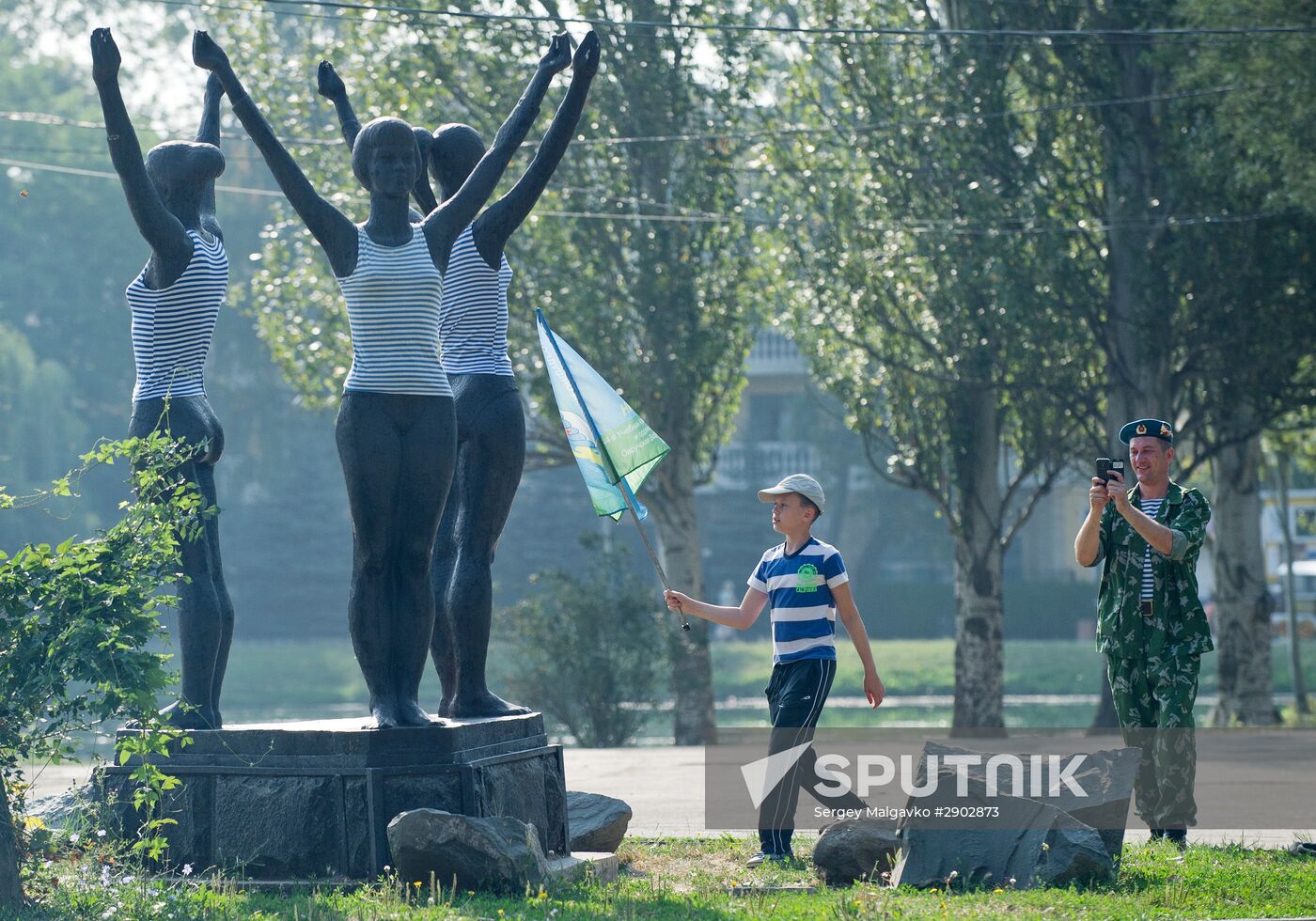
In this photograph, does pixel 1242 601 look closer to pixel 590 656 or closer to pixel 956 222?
pixel 956 222

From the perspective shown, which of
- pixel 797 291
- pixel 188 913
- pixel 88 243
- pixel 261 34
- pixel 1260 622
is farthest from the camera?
pixel 88 243

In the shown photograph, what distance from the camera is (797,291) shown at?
848 inches

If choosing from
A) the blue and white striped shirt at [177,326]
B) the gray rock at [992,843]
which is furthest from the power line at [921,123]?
Result: the blue and white striped shirt at [177,326]

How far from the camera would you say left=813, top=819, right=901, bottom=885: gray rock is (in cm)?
744

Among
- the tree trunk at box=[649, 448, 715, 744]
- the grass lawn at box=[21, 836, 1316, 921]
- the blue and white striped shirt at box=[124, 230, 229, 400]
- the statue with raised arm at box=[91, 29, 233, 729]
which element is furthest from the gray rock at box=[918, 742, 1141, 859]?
the tree trunk at box=[649, 448, 715, 744]

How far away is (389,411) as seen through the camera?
7.32 m

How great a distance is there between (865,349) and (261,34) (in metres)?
8.98

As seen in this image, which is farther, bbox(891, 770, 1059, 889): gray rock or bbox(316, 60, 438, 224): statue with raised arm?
bbox(316, 60, 438, 224): statue with raised arm

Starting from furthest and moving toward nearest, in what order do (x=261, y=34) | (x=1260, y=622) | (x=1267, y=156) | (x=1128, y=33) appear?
1. (x=261, y=34)
2. (x=1260, y=622)
3. (x=1128, y=33)
4. (x=1267, y=156)

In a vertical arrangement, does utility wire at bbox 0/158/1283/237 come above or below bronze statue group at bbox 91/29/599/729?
above

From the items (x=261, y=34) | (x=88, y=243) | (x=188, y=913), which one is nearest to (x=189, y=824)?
(x=188, y=913)

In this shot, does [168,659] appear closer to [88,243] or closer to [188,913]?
[188,913]

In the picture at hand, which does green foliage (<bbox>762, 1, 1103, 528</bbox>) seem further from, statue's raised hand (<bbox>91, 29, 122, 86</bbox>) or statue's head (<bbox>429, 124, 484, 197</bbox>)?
statue's raised hand (<bbox>91, 29, 122, 86</bbox>)

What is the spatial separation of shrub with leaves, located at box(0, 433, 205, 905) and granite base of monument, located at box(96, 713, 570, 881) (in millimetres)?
715
